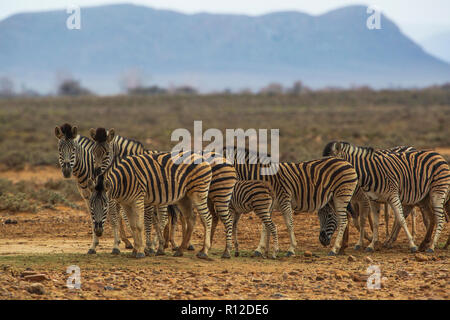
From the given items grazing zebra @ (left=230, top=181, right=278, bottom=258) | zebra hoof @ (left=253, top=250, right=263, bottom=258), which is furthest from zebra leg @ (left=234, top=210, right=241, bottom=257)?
zebra hoof @ (left=253, top=250, right=263, bottom=258)

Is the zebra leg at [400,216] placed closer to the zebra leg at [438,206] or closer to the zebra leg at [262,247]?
the zebra leg at [438,206]

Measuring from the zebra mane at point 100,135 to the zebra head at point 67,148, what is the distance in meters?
0.36

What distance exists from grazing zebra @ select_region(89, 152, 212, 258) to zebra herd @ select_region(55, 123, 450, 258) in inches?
0.6

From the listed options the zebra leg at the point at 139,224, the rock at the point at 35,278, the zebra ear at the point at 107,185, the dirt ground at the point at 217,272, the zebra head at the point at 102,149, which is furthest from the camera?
the zebra head at the point at 102,149

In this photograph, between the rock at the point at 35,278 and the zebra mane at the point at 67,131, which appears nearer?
the rock at the point at 35,278

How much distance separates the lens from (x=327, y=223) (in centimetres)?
1160

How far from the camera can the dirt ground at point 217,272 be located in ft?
24.9

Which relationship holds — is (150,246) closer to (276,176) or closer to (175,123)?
(276,176)

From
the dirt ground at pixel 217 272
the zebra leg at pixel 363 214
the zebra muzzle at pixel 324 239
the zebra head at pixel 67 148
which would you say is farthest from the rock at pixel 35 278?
the zebra leg at pixel 363 214

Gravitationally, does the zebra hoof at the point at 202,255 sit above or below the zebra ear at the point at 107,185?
below

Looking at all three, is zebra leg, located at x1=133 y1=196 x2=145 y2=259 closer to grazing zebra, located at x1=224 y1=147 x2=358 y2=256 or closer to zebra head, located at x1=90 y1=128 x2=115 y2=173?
zebra head, located at x1=90 y1=128 x2=115 y2=173

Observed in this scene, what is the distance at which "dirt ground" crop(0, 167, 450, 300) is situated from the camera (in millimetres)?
7590
